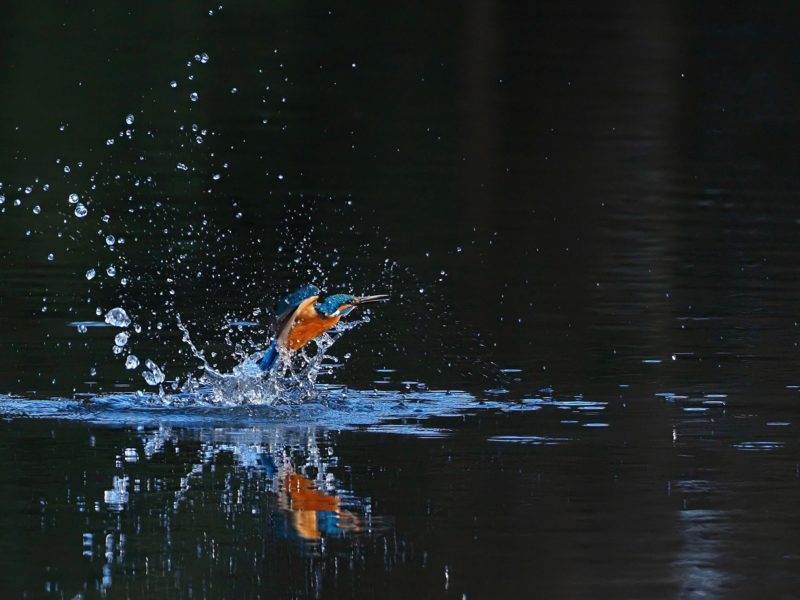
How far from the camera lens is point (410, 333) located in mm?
14500

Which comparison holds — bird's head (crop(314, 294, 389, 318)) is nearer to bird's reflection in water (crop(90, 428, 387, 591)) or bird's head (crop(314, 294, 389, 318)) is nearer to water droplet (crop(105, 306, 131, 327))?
bird's reflection in water (crop(90, 428, 387, 591))

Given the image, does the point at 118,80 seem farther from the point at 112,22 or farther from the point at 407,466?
the point at 407,466

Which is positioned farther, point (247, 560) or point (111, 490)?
point (111, 490)

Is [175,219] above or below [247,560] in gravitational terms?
above

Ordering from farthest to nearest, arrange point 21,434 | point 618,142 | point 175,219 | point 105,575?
1. point 618,142
2. point 175,219
3. point 21,434
4. point 105,575

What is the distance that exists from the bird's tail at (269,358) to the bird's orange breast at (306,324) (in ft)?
0.45

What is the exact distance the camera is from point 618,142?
27031mm

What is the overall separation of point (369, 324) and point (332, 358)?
1251 mm

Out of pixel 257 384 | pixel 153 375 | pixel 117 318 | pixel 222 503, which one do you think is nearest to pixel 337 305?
pixel 257 384

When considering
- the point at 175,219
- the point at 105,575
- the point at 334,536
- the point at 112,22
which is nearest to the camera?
the point at 105,575

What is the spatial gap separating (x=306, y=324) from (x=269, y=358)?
395 mm

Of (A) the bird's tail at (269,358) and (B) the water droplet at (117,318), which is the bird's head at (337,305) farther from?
(B) the water droplet at (117,318)

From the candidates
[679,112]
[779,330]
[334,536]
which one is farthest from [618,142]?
[334,536]

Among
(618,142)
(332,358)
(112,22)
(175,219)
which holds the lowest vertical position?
(332,358)
